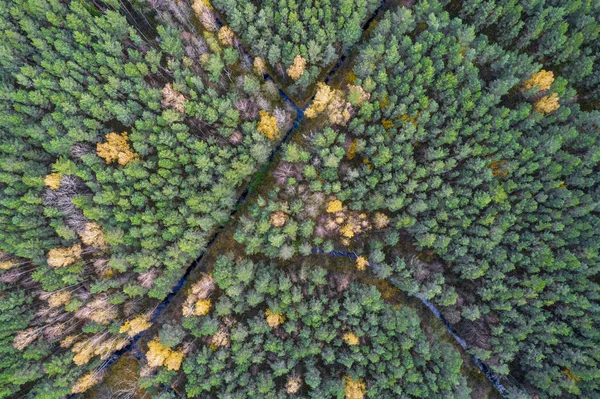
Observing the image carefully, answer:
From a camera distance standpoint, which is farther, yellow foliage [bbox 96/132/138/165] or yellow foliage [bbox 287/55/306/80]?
yellow foliage [bbox 287/55/306/80]

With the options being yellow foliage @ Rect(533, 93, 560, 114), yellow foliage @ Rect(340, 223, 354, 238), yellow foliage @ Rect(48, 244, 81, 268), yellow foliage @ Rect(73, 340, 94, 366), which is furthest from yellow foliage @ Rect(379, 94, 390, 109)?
yellow foliage @ Rect(73, 340, 94, 366)

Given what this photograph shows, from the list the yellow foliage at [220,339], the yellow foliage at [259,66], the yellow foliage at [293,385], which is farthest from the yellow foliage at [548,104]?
the yellow foliage at [220,339]

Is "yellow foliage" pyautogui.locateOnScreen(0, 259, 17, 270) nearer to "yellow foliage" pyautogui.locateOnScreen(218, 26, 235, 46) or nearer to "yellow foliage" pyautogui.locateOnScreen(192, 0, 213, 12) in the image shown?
"yellow foliage" pyautogui.locateOnScreen(218, 26, 235, 46)

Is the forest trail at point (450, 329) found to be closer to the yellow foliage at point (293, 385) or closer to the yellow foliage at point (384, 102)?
the yellow foliage at point (293, 385)

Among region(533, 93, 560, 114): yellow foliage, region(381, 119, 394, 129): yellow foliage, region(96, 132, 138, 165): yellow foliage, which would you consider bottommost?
region(96, 132, 138, 165): yellow foliage

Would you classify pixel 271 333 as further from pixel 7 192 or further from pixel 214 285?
pixel 7 192

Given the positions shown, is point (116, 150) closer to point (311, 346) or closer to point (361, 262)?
point (361, 262)

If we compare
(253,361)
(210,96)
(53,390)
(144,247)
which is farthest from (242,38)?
(53,390)
